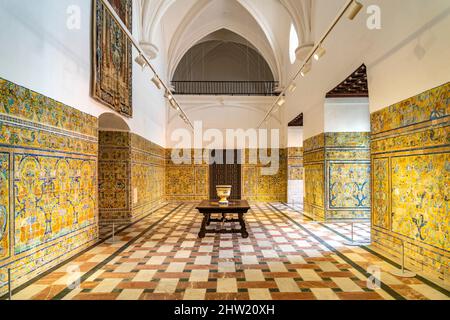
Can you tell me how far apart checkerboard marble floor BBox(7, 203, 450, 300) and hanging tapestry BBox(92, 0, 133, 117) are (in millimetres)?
3108

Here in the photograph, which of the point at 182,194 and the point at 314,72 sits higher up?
the point at 314,72

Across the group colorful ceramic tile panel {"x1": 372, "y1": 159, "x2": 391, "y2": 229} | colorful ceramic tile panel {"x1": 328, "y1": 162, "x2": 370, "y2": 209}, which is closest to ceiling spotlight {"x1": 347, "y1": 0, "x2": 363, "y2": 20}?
colorful ceramic tile panel {"x1": 372, "y1": 159, "x2": 391, "y2": 229}

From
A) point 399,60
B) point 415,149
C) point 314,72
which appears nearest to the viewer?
point 415,149

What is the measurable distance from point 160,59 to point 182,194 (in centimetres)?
598

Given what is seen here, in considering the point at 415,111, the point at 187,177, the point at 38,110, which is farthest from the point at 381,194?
the point at 187,177

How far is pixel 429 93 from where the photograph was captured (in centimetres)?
400

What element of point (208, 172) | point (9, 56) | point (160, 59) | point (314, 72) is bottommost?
point (208, 172)

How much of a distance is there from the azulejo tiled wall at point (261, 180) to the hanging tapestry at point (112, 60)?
23.8 feet

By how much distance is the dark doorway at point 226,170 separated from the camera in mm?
14523

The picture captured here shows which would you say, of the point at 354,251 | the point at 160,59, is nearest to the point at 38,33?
the point at 354,251

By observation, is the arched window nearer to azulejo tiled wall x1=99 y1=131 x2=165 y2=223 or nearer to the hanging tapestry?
the hanging tapestry

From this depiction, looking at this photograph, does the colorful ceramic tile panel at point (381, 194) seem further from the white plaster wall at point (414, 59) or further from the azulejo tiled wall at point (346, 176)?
the azulejo tiled wall at point (346, 176)

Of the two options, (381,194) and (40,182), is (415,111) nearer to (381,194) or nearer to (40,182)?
(381,194)
